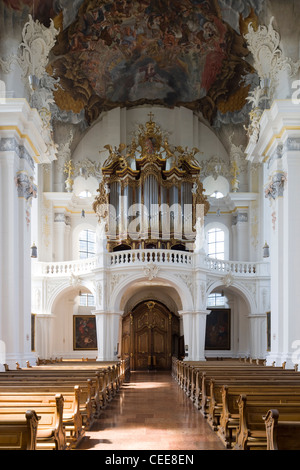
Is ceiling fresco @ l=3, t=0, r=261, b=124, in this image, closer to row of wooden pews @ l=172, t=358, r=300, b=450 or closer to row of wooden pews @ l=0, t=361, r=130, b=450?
row of wooden pews @ l=0, t=361, r=130, b=450

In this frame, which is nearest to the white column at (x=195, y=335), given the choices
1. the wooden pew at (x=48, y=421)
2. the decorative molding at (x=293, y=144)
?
the decorative molding at (x=293, y=144)

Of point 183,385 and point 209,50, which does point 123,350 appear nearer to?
point 183,385

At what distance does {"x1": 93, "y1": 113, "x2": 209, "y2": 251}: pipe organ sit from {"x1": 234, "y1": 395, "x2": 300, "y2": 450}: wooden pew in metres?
19.8

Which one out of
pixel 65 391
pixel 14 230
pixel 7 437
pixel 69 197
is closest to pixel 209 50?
pixel 69 197

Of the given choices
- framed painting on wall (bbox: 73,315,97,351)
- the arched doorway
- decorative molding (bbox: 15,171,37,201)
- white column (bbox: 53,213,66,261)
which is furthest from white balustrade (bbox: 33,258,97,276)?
decorative molding (bbox: 15,171,37,201)

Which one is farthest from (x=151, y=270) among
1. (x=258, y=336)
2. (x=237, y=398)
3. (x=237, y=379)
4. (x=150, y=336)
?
(x=237, y=398)

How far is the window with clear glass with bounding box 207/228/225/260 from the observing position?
33.3 m

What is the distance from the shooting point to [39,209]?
3031cm

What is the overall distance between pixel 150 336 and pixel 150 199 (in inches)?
293

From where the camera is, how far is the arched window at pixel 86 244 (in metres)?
33.1

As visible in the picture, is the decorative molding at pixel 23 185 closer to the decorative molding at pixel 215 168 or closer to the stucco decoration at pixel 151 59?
the stucco decoration at pixel 151 59

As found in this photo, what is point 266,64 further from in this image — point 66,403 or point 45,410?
point 45,410

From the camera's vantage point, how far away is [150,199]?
2944 centimetres

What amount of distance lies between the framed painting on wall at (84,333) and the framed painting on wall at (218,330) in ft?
19.0
